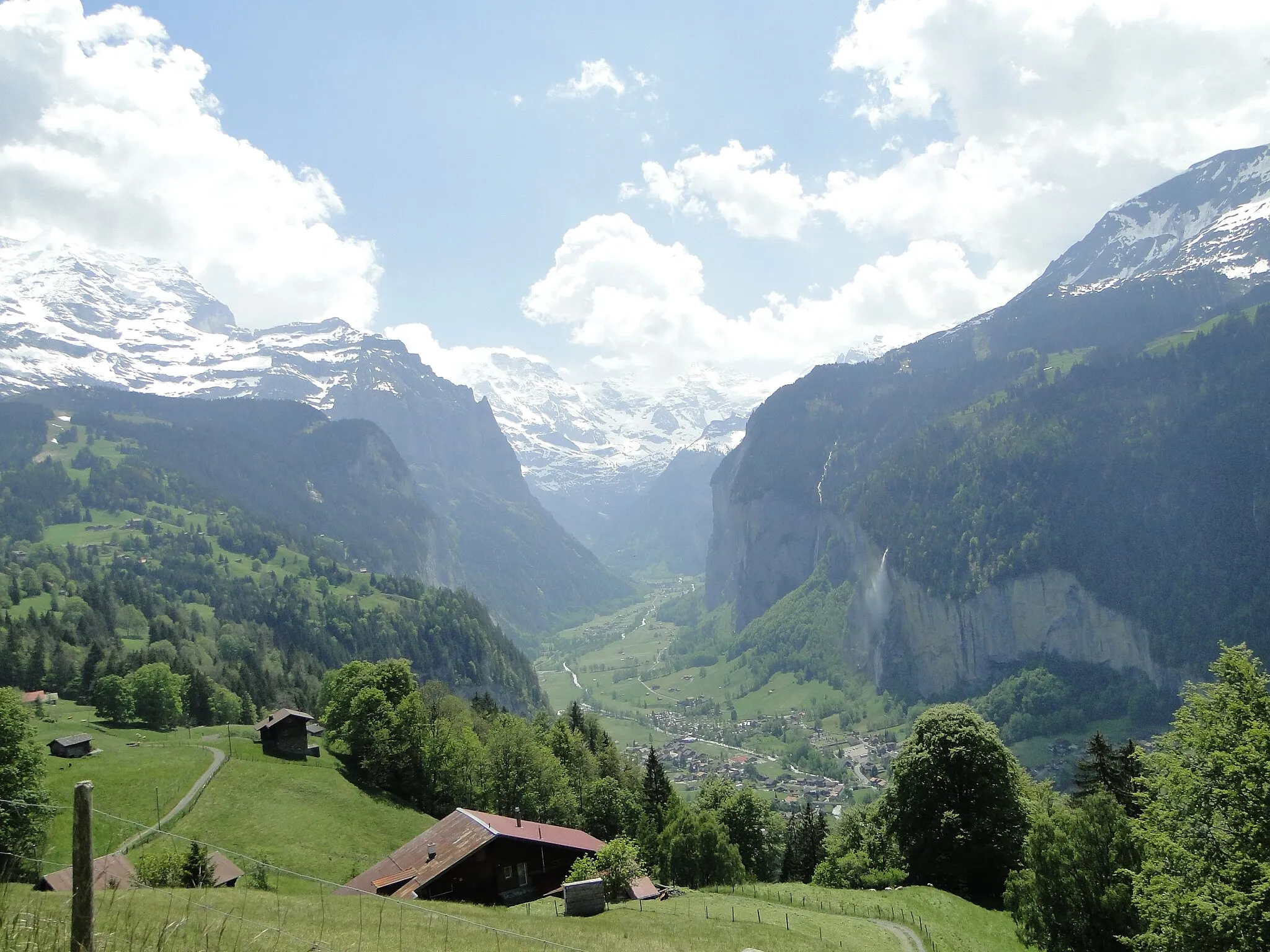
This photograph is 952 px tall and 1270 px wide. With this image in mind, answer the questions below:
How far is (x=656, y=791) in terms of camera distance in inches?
3157

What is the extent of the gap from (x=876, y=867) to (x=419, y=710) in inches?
1775

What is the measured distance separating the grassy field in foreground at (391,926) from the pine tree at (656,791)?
38.5 m

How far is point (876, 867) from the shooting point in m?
62.2

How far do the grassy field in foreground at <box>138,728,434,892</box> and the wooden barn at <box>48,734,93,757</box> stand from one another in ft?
41.1

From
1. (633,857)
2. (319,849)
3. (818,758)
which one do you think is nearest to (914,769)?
(633,857)

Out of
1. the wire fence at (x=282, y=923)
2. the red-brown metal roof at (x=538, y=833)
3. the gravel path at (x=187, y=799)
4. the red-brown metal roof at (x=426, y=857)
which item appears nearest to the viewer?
the wire fence at (x=282, y=923)

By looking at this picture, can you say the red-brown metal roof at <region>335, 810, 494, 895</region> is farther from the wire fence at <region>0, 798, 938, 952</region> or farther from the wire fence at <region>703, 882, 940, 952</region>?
the wire fence at <region>703, 882, 940, 952</region>

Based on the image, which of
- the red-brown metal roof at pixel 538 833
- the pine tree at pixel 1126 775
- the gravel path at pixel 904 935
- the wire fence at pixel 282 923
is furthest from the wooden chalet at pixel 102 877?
the pine tree at pixel 1126 775

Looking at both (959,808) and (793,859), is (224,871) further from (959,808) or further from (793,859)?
(793,859)

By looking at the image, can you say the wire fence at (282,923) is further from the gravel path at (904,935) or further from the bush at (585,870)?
the bush at (585,870)

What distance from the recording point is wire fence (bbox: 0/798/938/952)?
44.6 ft

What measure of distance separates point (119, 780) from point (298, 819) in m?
15.8

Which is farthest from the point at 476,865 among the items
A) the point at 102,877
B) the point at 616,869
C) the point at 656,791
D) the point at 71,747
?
the point at 71,747

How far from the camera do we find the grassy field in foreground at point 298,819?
53.8 meters
